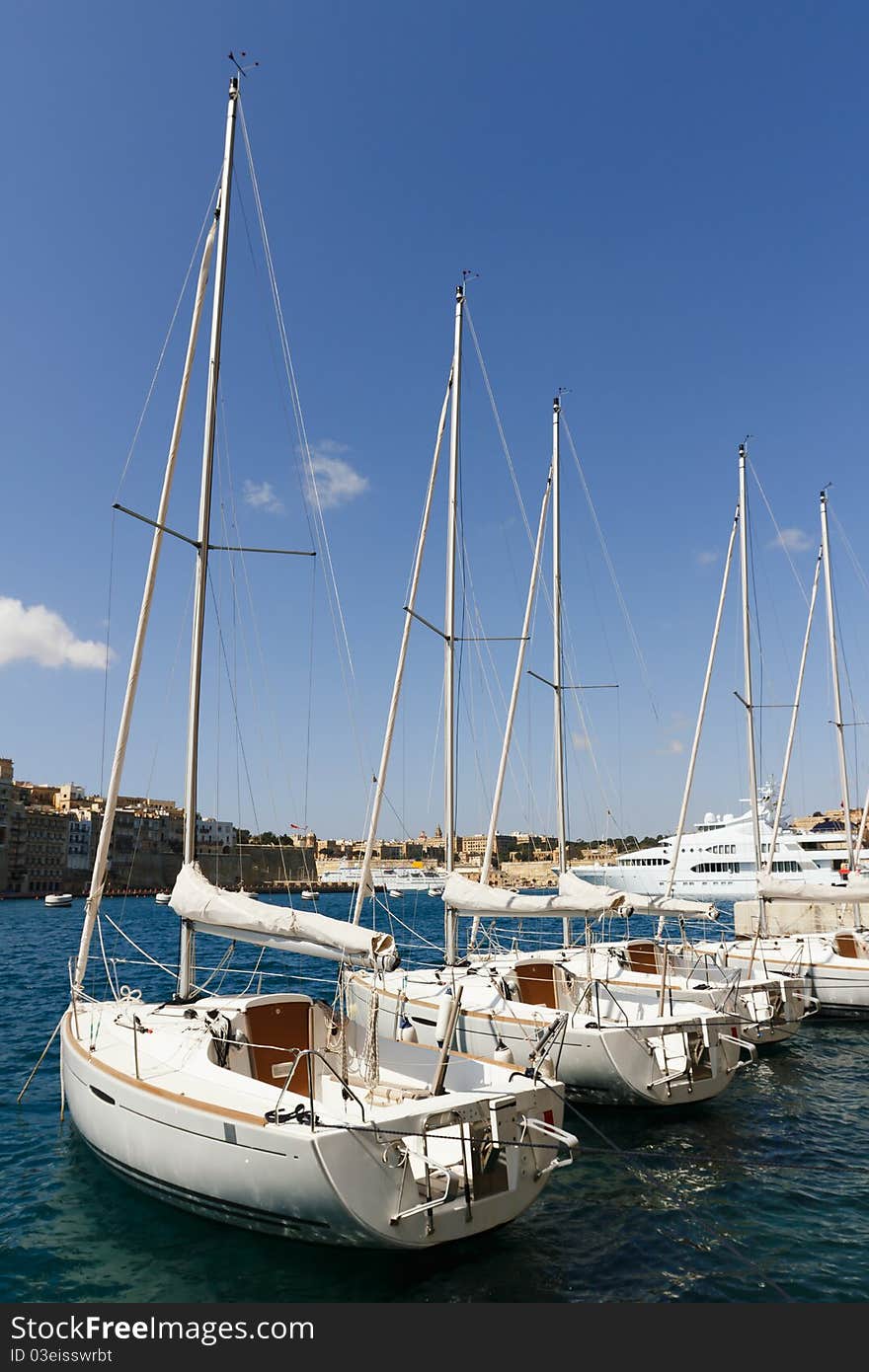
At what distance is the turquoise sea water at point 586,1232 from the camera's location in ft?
25.5

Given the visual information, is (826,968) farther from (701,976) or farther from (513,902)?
(513,902)

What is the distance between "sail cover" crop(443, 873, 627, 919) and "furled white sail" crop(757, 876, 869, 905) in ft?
25.3

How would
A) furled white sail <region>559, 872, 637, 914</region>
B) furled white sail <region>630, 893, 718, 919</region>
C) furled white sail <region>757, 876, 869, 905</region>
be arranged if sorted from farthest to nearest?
furled white sail <region>757, 876, 869, 905</region>
furled white sail <region>630, 893, 718, 919</region>
furled white sail <region>559, 872, 637, 914</region>

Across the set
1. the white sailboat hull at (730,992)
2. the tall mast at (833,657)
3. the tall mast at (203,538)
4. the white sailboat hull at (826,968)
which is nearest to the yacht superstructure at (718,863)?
the tall mast at (833,657)

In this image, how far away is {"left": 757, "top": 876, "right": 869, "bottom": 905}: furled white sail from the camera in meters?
21.6

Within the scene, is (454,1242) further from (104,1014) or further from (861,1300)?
(104,1014)

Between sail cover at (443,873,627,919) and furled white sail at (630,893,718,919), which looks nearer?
sail cover at (443,873,627,919)

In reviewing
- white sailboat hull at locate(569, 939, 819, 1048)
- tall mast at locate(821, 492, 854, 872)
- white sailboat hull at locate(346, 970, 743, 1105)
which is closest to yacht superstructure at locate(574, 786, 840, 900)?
tall mast at locate(821, 492, 854, 872)

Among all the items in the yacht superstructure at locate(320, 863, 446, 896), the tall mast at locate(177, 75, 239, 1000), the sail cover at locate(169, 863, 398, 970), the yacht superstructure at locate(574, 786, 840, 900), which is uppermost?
the tall mast at locate(177, 75, 239, 1000)

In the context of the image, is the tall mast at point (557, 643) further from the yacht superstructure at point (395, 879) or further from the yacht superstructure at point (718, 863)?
the yacht superstructure at point (395, 879)

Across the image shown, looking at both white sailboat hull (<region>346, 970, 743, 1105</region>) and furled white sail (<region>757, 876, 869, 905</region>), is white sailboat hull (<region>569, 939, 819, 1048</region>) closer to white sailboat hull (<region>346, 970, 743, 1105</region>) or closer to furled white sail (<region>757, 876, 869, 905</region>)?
white sailboat hull (<region>346, 970, 743, 1105</region>)

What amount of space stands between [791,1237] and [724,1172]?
6.49 feet

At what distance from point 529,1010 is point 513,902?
3093 millimetres

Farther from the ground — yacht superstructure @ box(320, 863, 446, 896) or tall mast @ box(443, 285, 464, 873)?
tall mast @ box(443, 285, 464, 873)
